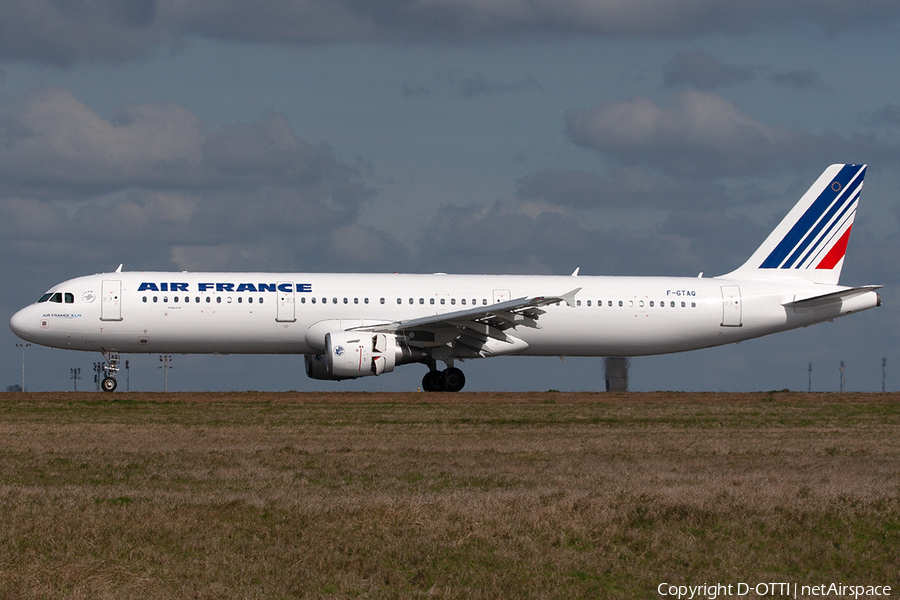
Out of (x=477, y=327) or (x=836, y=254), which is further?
(x=836, y=254)

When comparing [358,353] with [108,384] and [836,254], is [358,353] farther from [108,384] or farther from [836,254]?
[836,254]

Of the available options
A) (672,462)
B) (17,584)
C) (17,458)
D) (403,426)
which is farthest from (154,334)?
(17,584)

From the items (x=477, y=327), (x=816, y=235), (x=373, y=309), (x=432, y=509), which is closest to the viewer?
(x=432, y=509)

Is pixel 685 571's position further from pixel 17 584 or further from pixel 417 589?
pixel 17 584

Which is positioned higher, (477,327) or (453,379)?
(477,327)

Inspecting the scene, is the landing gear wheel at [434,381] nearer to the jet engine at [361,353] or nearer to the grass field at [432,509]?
the jet engine at [361,353]

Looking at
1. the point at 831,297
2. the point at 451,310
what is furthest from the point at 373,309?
the point at 831,297

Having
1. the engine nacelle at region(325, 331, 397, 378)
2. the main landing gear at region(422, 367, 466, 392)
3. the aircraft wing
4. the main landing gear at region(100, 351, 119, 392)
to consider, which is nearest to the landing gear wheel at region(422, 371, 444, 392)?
the main landing gear at region(422, 367, 466, 392)

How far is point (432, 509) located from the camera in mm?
12406

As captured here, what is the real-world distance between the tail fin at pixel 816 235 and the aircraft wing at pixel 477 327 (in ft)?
31.7

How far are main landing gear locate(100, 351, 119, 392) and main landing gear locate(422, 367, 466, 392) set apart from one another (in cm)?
1044

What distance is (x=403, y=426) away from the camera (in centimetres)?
2431

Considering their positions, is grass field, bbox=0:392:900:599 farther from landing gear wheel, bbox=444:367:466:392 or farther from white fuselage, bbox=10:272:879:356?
landing gear wheel, bbox=444:367:466:392

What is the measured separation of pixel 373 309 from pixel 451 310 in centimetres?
272
